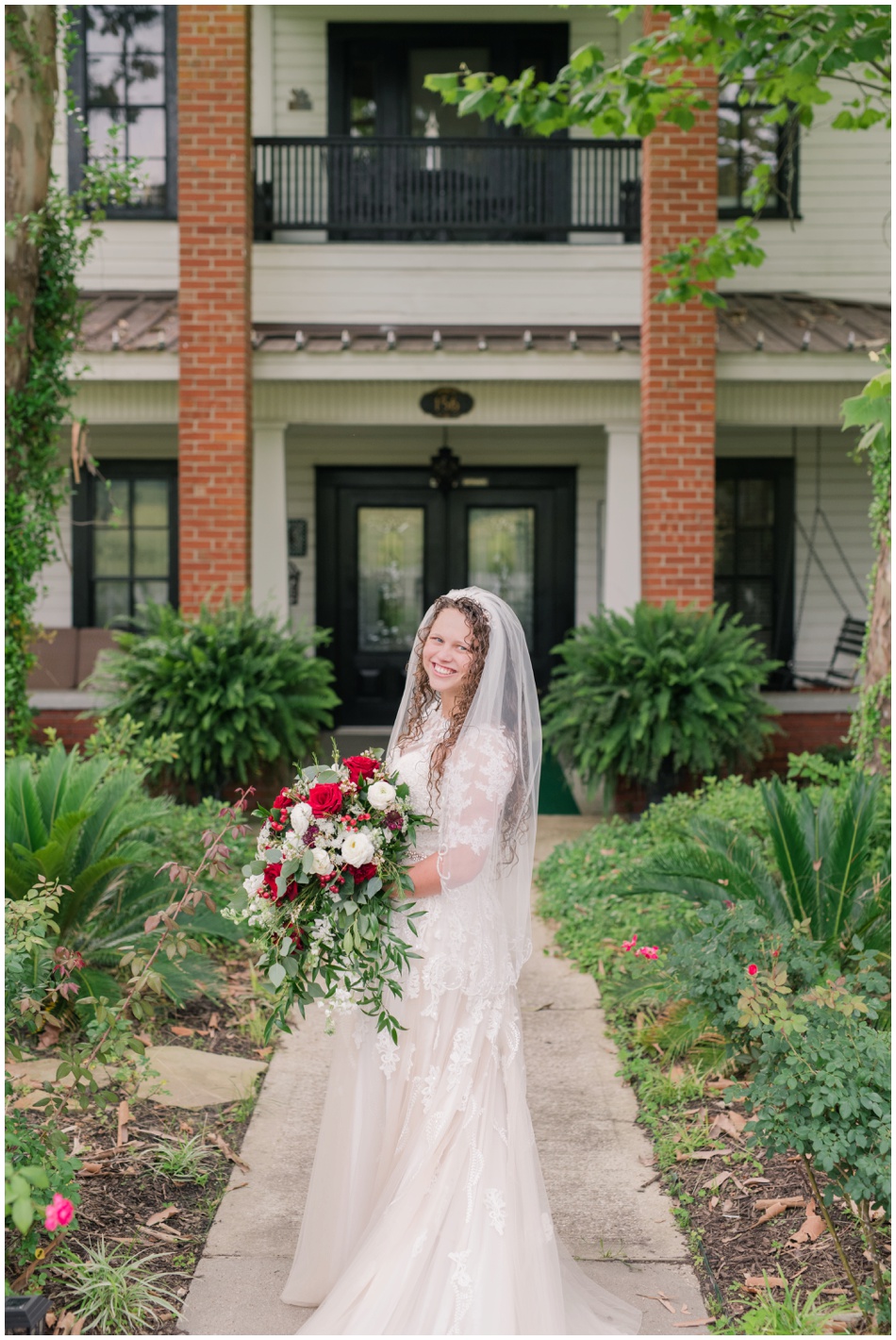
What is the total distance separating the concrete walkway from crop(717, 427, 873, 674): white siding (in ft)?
23.6

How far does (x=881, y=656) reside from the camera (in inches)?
242

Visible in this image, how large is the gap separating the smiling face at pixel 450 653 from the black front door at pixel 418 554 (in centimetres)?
853

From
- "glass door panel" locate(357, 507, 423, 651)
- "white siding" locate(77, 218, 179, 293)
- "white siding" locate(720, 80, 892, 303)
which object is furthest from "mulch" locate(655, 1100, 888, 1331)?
"white siding" locate(77, 218, 179, 293)

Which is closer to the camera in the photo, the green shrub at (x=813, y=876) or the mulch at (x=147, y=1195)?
the mulch at (x=147, y=1195)

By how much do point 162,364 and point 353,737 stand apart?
4034 mm

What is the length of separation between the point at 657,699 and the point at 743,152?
6.41 meters

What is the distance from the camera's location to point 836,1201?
3.42 m

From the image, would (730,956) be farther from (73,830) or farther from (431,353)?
(431,353)

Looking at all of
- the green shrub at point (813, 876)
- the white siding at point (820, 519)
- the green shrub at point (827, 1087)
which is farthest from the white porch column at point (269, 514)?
the green shrub at point (827, 1087)

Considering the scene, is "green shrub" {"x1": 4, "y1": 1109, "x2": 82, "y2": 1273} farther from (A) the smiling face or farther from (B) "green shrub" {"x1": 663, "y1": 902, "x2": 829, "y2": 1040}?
(B) "green shrub" {"x1": 663, "y1": 902, "x2": 829, "y2": 1040}

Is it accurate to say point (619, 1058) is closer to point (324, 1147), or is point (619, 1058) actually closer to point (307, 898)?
point (324, 1147)

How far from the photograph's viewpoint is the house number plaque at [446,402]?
9.59 m

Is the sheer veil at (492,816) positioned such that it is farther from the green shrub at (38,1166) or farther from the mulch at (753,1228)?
the green shrub at (38,1166)

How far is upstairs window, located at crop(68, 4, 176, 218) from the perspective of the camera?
10.8m
